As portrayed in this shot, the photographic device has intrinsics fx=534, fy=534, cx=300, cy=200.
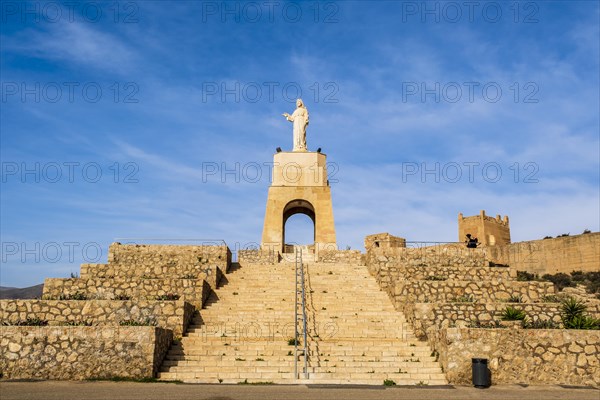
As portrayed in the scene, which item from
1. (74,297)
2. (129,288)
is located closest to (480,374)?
(129,288)

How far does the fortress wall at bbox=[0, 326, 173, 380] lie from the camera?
12148mm

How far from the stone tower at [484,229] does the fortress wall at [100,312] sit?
4683 cm

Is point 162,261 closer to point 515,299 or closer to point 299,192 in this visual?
point 299,192

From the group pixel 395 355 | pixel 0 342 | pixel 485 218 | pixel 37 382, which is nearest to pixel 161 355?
pixel 37 382

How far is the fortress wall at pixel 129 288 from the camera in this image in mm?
17078

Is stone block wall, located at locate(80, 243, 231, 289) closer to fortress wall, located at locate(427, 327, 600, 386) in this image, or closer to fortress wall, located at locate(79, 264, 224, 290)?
fortress wall, located at locate(79, 264, 224, 290)

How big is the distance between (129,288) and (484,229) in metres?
47.3

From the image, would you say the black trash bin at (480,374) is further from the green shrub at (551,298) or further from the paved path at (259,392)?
the green shrub at (551,298)

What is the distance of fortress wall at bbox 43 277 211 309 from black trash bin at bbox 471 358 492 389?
8.60 meters

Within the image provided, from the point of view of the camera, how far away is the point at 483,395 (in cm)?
1120

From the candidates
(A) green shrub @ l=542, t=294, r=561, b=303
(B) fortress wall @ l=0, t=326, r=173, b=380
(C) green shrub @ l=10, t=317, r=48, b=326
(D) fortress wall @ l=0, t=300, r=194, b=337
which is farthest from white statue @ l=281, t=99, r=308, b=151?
(B) fortress wall @ l=0, t=326, r=173, b=380

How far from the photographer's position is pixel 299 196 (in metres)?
29.0

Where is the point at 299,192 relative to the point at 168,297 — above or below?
above

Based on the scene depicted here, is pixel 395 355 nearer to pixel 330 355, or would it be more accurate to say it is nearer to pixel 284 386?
pixel 330 355
